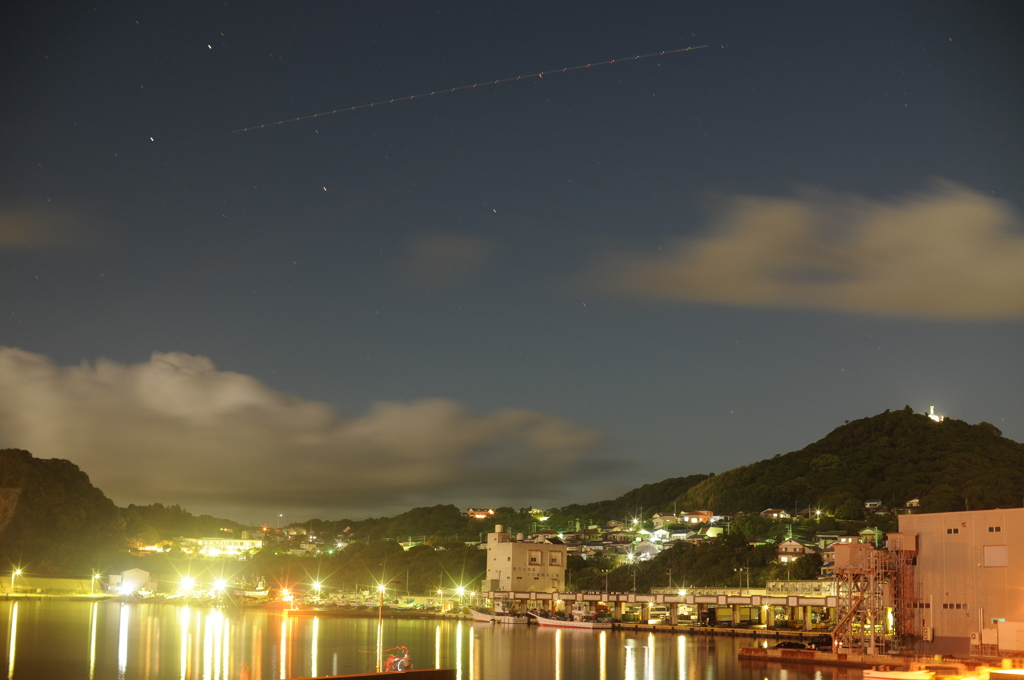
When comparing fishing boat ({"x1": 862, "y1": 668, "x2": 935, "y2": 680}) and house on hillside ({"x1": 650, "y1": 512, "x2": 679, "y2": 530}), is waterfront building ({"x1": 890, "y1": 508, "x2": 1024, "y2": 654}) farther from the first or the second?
house on hillside ({"x1": 650, "y1": 512, "x2": 679, "y2": 530})

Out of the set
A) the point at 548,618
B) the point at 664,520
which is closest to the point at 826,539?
the point at 548,618

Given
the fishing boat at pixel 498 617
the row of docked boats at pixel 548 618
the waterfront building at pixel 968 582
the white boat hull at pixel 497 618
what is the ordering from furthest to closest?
the fishing boat at pixel 498 617 → the white boat hull at pixel 497 618 → the row of docked boats at pixel 548 618 → the waterfront building at pixel 968 582

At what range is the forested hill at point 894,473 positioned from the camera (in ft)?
490

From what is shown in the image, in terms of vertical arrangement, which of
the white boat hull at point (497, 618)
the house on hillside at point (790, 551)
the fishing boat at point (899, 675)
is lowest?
the white boat hull at point (497, 618)

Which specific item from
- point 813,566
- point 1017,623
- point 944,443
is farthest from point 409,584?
point 944,443

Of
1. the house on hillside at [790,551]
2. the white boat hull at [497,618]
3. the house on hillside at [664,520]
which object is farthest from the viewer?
the house on hillside at [664,520]

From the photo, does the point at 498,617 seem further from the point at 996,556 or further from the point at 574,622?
the point at 996,556

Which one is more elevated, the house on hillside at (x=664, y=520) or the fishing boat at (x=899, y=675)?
the house on hillside at (x=664, y=520)

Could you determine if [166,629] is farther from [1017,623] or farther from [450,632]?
[1017,623]

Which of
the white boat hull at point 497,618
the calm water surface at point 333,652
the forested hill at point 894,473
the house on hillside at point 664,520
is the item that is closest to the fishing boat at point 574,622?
the white boat hull at point 497,618

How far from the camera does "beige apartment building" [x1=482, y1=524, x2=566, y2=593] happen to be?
107m

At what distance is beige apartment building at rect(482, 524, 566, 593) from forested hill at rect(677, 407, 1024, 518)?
202 ft

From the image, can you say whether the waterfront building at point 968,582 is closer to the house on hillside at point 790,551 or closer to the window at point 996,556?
the window at point 996,556

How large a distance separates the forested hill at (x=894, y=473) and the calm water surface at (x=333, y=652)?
3454 inches
